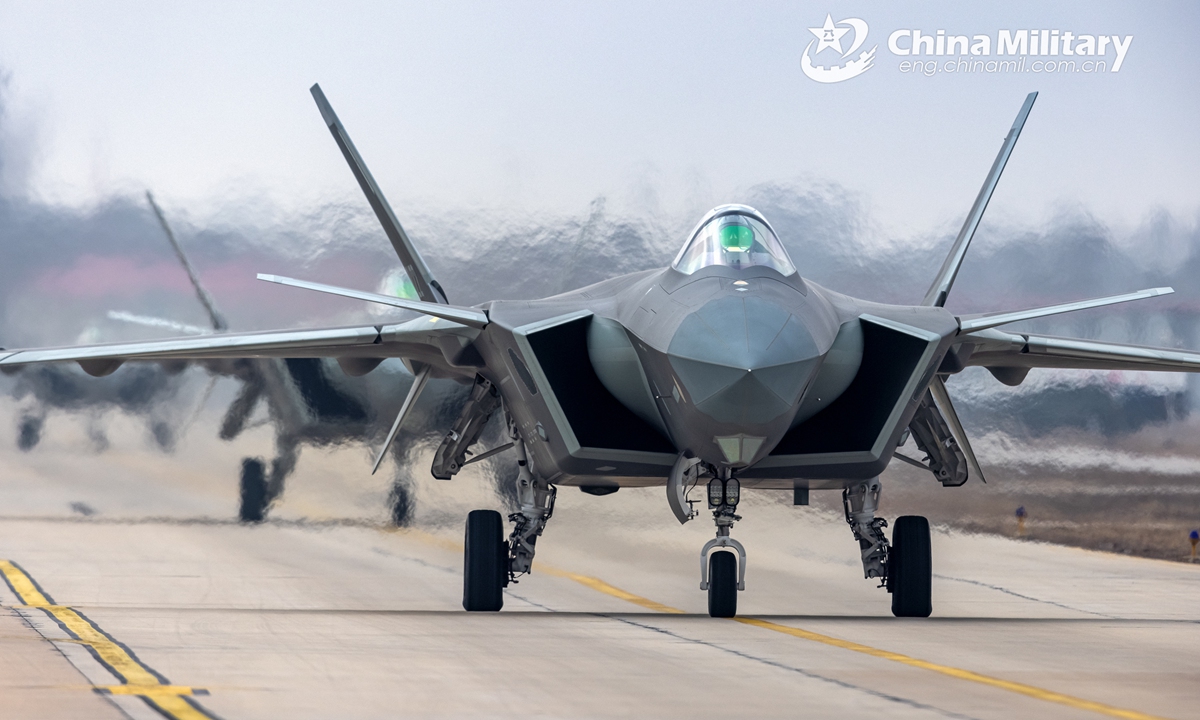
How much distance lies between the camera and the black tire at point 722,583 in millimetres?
9656

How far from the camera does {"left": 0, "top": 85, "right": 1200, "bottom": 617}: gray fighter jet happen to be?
352 inches

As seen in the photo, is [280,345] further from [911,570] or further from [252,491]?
[252,491]

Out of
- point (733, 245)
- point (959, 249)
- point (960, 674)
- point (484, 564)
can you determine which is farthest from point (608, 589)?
point (960, 674)

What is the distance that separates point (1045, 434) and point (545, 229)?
20.8ft

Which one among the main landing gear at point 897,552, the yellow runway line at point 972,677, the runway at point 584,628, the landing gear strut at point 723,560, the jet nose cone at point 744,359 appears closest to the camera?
the yellow runway line at point 972,677

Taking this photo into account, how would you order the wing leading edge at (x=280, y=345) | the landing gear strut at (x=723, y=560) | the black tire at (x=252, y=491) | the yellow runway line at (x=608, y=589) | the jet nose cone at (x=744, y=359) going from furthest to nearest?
1. the black tire at (x=252, y=491)
2. the yellow runway line at (x=608, y=589)
3. the wing leading edge at (x=280, y=345)
4. the landing gear strut at (x=723, y=560)
5. the jet nose cone at (x=744, y=359)

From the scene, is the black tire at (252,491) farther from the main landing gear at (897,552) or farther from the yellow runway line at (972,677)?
the yellow runway line at (972,677)

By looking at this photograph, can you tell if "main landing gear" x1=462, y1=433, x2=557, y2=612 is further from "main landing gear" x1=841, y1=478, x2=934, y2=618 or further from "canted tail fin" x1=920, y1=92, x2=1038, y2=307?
"canted tail fin" x1=920, y1=92, x2=1038, y2=307

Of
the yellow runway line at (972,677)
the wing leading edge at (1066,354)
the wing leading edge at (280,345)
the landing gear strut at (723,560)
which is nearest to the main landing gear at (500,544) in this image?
the wing leading edge at (280,345)

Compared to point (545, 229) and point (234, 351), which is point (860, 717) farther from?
point (545, 229)

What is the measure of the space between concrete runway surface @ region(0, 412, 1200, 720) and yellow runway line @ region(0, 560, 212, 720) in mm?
32

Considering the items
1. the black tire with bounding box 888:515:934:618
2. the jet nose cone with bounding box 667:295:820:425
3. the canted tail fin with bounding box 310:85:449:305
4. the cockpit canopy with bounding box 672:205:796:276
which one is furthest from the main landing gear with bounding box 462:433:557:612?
the jet nose cone with bounding box 667:295:820:425

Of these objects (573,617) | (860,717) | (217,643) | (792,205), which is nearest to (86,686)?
(217,643)

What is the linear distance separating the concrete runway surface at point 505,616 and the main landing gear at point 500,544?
0.33m
